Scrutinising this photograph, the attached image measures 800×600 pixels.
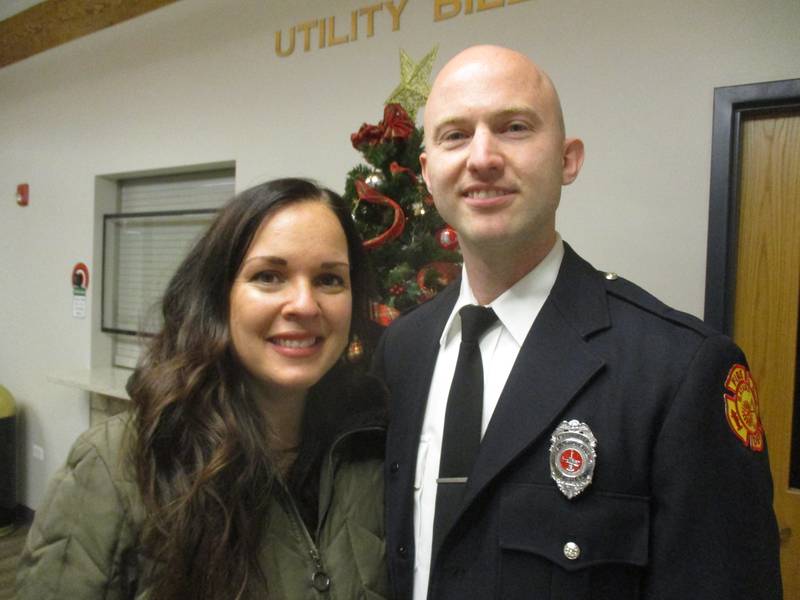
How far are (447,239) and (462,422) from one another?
2.97ft

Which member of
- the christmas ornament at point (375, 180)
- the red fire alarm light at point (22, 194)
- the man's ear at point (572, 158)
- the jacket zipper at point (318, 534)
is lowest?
the jacket zipper at point (318, 534)

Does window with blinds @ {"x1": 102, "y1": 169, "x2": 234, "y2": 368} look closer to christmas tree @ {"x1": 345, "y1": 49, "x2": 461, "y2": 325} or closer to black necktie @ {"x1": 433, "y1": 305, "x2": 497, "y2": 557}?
christmas tree @ {"x1": 345, "y1": 49, "x2": 461, "y2": 325}

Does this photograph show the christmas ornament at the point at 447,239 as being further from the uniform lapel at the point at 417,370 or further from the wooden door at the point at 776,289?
the wooden door at the point at 776,289

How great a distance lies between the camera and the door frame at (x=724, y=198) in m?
1.76

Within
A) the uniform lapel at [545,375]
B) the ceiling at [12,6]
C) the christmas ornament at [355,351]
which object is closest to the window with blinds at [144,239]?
the ceiling at [12,6]

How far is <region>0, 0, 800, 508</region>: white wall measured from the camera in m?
1.84

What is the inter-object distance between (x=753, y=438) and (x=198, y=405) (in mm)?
877

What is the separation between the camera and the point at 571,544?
0.87 metres

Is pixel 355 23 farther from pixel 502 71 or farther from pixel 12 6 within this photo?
pixel 12 6

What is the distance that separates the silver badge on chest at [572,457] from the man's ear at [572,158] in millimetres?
448

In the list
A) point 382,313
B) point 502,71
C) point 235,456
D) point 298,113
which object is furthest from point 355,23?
point 235,456

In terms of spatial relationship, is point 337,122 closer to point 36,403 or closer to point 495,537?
point 495,537

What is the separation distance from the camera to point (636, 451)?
0.86m

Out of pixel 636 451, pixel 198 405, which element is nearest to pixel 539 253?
pixel 636 451
